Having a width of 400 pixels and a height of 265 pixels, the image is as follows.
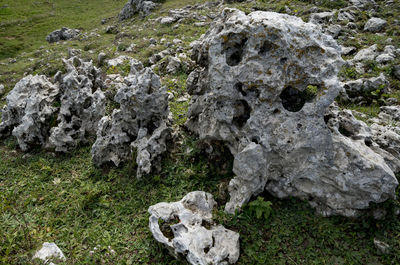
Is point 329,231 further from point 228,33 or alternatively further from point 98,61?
point 98,61

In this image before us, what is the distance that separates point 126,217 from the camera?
8.45m

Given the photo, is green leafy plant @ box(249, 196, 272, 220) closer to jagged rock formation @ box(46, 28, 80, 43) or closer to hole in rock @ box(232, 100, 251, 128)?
hole in rock @ box(232, 100, 251, 128)

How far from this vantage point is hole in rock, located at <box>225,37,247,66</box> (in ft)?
27.3

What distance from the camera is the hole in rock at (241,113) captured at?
28.1 ft

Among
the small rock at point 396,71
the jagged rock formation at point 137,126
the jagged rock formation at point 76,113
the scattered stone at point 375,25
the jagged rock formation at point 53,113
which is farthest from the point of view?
the scattered stone at point 375,25

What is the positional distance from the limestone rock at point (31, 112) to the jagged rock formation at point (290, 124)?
926 centimetres

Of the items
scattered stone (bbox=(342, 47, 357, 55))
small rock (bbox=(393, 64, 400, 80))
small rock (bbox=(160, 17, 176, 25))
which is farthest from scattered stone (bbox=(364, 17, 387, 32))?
small rock (bbox=(160, 17, 176, 25))

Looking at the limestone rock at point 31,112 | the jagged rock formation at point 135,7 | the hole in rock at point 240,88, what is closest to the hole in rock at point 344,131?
the hole in rock at point 240,88

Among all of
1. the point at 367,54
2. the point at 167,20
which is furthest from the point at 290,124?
the point at 167,20

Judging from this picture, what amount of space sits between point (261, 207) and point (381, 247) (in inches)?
128

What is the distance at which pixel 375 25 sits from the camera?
742 inches

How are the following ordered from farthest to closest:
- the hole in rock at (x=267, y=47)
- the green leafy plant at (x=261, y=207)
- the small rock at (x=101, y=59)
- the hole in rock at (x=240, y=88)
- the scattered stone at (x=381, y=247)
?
1. the small rock at (x=101, y=59)
2. the hole in rock at (x=240, y=88)
3. the hole in rock at (x=267, y=47)
4. the green leafy plant at (x=261, y=207)
5. the scattered stone at (x=381, y=247)

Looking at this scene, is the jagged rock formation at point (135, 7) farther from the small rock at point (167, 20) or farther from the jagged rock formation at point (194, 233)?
the jagged rock formation at point (194, 233)

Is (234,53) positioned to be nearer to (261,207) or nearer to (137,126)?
(137,126)
